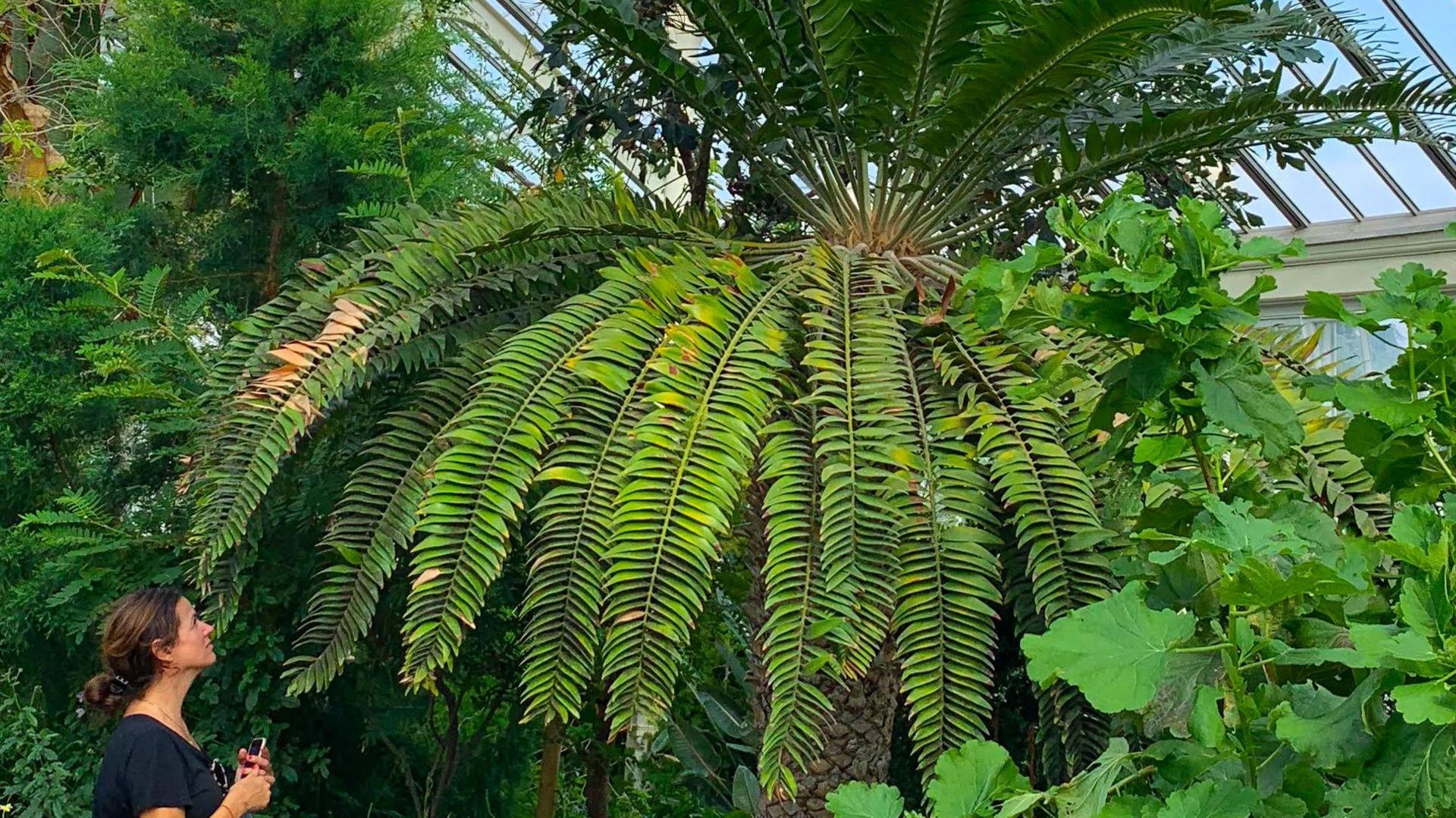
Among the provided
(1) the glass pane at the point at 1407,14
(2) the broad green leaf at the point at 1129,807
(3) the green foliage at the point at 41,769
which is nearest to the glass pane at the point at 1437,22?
(1) the glass pane at the point at 1407,14

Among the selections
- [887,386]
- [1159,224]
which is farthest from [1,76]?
[1159,224]

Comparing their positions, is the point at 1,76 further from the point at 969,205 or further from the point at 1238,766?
the point at 1238,766

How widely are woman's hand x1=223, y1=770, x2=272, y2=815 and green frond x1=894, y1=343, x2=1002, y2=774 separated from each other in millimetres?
1094

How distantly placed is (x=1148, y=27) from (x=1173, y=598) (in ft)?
3.98

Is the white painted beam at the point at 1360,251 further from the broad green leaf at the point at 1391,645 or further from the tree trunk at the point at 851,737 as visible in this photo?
the broad green leaf at the point at 1391,645

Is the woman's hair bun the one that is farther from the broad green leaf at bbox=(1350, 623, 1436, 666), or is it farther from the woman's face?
the broad green leaf at bbox=(1350, 623, 1436, 666)

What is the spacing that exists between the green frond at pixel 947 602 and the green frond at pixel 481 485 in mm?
662

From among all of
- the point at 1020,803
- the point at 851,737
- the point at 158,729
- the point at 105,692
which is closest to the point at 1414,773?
the point at 1020,803

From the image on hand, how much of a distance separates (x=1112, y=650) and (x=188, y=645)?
1612mm

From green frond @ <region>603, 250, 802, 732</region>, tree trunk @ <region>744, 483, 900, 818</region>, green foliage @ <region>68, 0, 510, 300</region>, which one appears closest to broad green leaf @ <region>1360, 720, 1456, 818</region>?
green frond @ <region>603, 250, 802, 732</region>

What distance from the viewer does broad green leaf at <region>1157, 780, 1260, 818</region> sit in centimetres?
106

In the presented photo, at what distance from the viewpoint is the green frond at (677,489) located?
6.09 ft

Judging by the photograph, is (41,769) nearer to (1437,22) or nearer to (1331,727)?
(1331,727)

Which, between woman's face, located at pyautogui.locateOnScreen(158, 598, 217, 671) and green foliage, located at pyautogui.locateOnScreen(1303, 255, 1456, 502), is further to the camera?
woman's face, located at pyautogui.locateOnScreen(158, 598, 217, 671)
